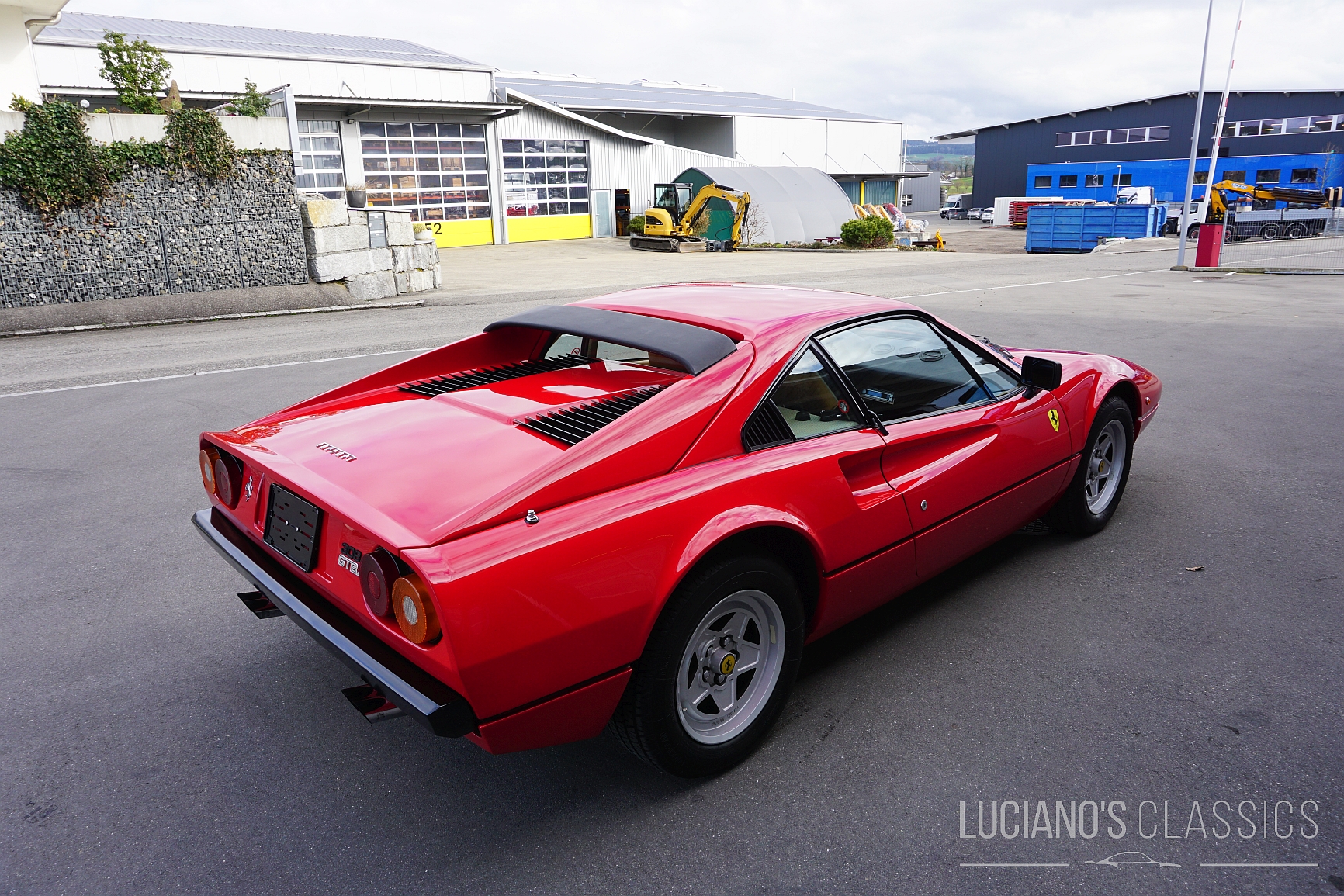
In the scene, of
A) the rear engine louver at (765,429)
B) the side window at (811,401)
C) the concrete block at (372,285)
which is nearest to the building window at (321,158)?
the concrete block at (372,285)

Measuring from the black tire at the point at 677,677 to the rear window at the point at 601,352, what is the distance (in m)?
0.87

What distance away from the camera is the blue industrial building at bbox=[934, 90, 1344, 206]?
4719cm

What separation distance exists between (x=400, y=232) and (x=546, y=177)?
2048 cm

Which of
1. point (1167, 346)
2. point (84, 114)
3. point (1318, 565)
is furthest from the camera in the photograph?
point (84, 114)

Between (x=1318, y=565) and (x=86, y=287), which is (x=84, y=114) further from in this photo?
(x=1318, y=565)

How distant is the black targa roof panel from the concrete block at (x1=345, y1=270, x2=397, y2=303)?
12775 millimetres

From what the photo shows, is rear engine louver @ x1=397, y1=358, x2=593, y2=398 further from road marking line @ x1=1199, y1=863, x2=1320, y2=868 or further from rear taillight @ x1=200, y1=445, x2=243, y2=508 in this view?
road marking line @ x1=1199, y1=863, x2=1320, y2=868

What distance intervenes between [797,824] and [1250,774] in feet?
4.50

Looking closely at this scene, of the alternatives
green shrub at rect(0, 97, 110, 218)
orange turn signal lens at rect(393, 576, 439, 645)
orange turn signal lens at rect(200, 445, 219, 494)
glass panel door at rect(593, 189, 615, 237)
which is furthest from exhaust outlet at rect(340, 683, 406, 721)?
glass panel door at rect(593, 189, 615, 237)

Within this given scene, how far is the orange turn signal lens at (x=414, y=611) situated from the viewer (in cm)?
208

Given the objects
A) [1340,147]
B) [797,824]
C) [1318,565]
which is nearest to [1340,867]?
[797,824]

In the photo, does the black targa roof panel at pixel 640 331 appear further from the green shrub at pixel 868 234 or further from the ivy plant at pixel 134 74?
the green shrub at pixel 868 234

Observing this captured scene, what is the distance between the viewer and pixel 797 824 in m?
2.44

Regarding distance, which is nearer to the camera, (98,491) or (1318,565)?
(1318,565)
